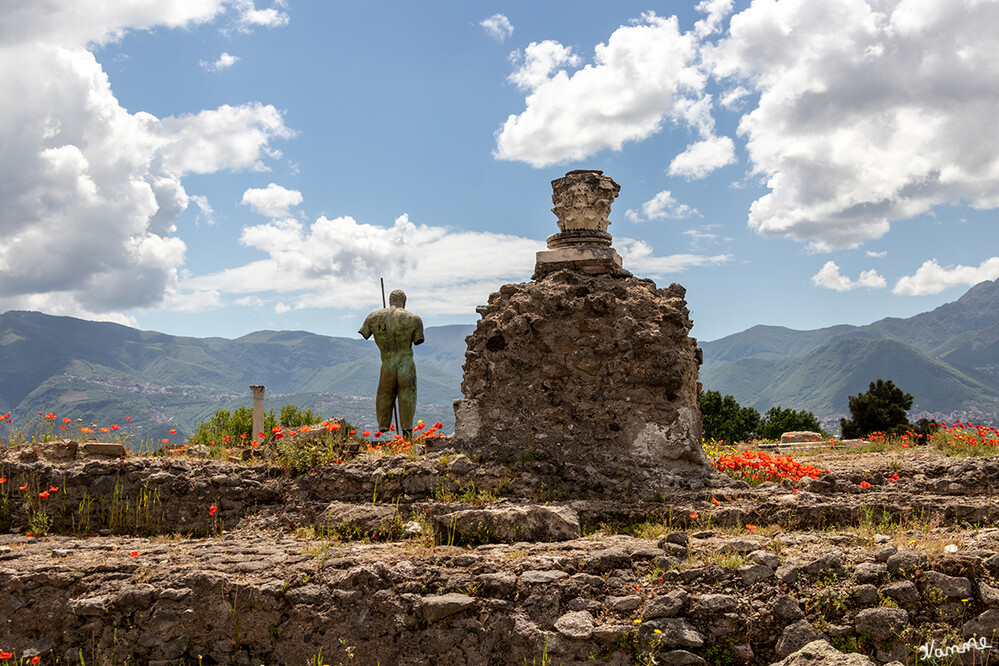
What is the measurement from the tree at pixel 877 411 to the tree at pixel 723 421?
5.39 metres

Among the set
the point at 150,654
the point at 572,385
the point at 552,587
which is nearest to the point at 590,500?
the point at 572,385

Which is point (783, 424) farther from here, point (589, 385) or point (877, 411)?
point (589, 385)

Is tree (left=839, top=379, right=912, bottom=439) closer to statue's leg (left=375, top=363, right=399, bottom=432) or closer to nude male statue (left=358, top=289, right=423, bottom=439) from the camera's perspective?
nude male statue (left=358, top=289, right=423, bottom=439)

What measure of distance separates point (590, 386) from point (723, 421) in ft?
90.1

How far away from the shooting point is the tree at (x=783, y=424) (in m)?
32.7

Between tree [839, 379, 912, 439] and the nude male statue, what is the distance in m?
21.8

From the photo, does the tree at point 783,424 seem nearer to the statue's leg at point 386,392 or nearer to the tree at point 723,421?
the tree at point 723,421

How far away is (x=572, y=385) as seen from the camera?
323 inches

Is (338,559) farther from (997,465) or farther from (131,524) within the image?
(997,465)

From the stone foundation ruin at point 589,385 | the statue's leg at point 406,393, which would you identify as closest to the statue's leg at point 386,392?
the statue's leg at point 406,393

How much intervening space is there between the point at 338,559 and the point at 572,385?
347 centimetres

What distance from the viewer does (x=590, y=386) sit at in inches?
321

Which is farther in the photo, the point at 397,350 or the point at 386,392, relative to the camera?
the point at 386,392

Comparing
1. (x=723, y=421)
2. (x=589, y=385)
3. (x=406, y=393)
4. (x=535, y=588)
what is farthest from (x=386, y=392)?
(x=723, y=421)
